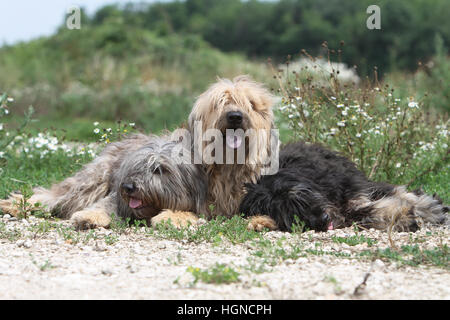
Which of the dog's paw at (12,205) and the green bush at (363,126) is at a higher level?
the green bush at (363,126)

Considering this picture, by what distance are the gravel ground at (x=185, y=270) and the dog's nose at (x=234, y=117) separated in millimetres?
1122

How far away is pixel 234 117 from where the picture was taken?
596cm

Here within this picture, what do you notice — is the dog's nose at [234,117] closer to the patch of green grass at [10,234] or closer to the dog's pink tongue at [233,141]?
the dog's pink tongue at [233,141]

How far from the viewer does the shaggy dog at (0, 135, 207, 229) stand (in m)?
6.07

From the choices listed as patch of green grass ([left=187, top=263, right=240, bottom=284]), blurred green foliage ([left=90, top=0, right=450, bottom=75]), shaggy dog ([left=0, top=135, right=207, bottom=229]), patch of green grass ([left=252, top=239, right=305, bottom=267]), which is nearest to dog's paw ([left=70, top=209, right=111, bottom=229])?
shaggy dog ([left=0, top=135, right=207, bottom=229])

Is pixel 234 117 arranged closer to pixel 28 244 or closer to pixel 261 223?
pixel 261 223

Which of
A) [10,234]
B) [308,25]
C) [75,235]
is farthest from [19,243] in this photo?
[308,25]

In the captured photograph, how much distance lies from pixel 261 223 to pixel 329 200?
77cm

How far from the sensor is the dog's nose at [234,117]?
235 inches

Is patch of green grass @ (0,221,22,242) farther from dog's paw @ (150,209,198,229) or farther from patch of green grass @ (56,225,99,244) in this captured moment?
dog's paw @ (150,209,198,229)

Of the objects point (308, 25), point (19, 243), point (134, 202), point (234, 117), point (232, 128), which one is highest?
point (308, 25)

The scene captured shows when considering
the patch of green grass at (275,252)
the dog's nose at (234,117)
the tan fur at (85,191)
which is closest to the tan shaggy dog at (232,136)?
the dog's nose at (234,117)

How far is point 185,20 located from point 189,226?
41058 millimetres
